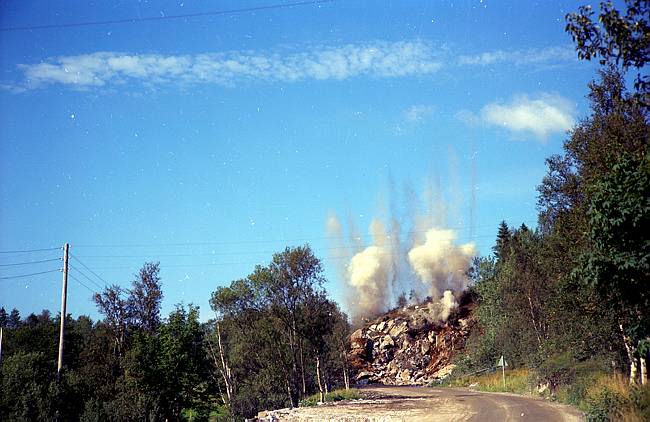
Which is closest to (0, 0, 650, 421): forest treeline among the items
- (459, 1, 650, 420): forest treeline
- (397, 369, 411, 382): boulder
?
(459, 1, 650, 420): forest treeline

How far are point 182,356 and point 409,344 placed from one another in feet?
227

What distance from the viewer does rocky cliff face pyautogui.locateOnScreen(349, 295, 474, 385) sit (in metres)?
104

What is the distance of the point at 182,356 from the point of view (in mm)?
46594

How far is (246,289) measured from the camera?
70000mm

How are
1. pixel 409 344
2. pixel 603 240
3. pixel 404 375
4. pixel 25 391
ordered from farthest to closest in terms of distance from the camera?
pixel 409 344 < pixel 404 375 < pixel 25 391 < pixel 603 240

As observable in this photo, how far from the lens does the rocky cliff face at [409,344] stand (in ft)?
340

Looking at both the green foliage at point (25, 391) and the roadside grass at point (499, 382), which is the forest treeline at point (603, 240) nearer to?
the roadside grass at point (499, 382)

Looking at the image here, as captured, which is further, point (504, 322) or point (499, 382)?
point (504, 322)

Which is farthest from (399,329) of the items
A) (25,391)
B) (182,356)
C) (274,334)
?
(25,391)

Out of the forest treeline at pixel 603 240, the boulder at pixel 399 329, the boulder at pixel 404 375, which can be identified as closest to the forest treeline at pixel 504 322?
the forest treeline at pixel 603 240

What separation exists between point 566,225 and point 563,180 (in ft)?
9.20

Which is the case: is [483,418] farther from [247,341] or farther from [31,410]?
[247,341]

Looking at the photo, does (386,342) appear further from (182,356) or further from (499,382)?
(182,356)

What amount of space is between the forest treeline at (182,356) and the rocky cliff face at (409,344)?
67.5 feet
